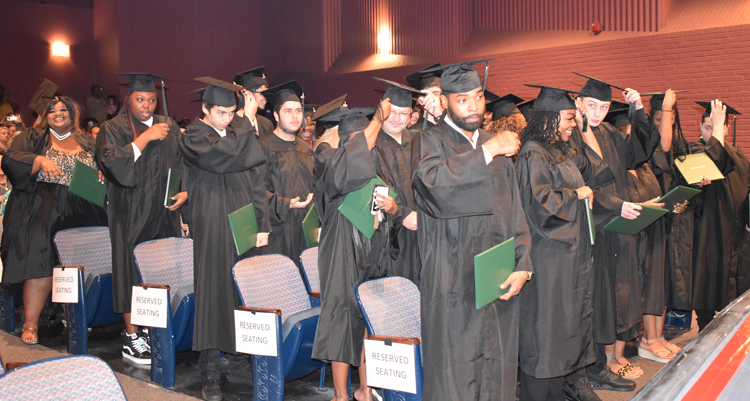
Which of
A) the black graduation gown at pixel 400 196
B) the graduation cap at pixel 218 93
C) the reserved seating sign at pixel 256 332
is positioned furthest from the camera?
the graduation cap at pixel 218 93

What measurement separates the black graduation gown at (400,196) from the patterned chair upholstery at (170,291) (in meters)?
1.42

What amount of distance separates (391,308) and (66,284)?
2.61 m

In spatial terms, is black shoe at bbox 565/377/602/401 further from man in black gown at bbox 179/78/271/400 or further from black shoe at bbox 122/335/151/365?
black shoe at bbox 122/335/151/365

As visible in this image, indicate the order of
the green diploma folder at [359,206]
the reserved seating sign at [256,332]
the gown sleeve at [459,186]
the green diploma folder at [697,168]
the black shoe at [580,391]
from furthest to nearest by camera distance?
1. the green diploma folder at [697,168]
2. the black shoe at [580,391]
3. the green diploma folder at [359,206]
4. the reserved seating sign at [256,332]
5. the gown sleeve at [459,186]

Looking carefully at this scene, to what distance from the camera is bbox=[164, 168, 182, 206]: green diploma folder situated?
442cm

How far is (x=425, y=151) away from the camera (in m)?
2.73

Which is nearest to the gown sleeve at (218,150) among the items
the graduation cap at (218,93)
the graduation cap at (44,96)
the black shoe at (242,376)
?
the graduation cap at (218,93)

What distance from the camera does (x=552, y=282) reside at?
3096 millimetres

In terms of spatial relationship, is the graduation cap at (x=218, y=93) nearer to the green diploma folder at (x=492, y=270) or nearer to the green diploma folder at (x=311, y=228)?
the green diploma folder at (x=311, y=228)

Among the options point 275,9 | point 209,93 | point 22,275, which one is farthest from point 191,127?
point 275,9

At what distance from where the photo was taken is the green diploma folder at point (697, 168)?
4.80 meters

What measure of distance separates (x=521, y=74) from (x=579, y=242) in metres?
6.66

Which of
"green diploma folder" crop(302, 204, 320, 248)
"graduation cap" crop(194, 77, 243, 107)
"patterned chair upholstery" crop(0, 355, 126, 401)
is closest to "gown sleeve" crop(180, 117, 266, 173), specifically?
"graduation cap" crop(194, 77, 243, 107)

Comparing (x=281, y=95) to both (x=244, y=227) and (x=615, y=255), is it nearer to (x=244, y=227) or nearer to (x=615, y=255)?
(x=244, y=227)
